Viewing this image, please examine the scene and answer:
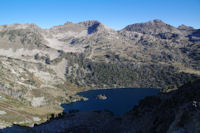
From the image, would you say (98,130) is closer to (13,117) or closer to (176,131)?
(176,131)

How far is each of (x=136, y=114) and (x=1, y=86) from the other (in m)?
174

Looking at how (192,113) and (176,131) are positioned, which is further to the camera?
(192,113)

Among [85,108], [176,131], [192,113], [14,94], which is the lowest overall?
[85,108]

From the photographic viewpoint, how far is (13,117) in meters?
113

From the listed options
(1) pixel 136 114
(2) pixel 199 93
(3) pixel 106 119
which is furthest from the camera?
(3) pixel 106 119

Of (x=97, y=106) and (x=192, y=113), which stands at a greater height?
(x=192, y=113)

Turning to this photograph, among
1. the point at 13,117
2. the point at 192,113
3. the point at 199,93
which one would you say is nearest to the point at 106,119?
the point at 199,93

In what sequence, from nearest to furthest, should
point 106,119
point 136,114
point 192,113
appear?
point 192,113 < point 136,114 < point 106,119

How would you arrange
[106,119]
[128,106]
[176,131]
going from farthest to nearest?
[128,106] < [106,119] < [176,131]

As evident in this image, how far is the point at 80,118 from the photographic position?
84312 mm

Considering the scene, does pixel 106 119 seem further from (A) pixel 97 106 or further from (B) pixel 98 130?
(A) pixel 97 106

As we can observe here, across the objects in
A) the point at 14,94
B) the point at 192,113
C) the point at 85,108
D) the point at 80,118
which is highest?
the point at 192,113

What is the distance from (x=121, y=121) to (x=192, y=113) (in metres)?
53.7

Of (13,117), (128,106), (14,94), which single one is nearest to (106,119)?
(13,117)
